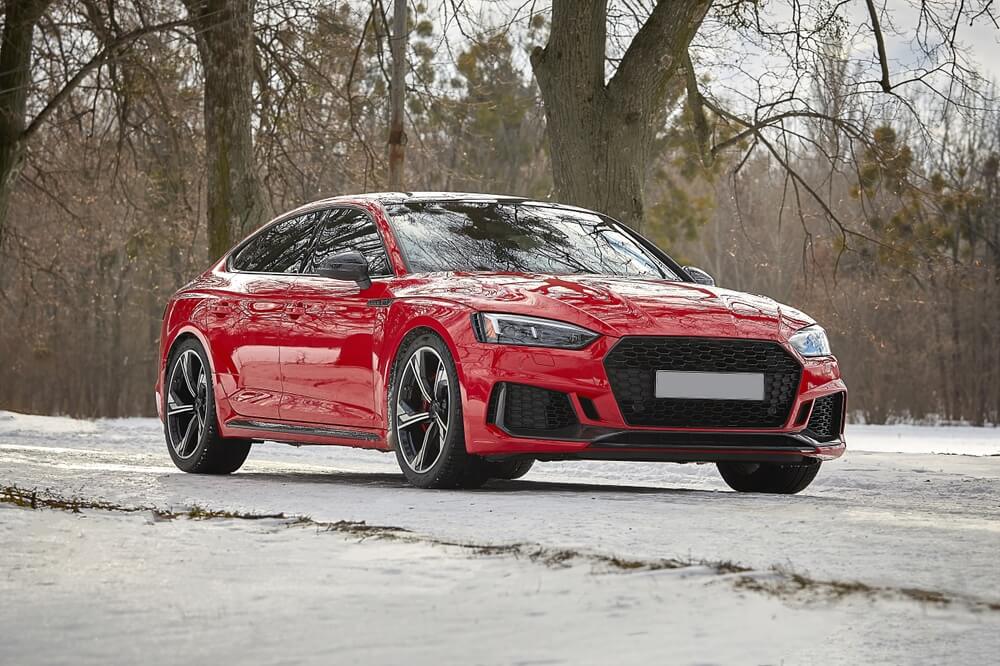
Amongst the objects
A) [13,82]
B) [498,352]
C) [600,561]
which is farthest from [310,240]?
[13,82]

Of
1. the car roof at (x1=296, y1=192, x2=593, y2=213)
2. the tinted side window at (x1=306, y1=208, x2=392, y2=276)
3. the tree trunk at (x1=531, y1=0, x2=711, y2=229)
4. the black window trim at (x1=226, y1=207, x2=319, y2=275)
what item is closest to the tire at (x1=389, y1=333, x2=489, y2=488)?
the tinted side window at (x1=306, y1=208, x2=392, y2=276)

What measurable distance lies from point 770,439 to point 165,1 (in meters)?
17.1

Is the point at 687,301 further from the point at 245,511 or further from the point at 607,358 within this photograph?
the point at 245,511

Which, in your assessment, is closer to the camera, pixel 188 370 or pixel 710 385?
pixel 710 385

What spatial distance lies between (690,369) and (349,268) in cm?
204

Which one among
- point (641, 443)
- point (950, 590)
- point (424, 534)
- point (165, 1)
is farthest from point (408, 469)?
point (165, 1)

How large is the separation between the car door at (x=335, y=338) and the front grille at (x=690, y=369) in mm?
1507

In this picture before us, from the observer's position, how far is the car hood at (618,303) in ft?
25.9

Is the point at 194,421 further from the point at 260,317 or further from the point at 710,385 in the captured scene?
the point at 710,385

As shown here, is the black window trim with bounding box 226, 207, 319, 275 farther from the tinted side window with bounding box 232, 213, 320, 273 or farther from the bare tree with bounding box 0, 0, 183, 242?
the bare tree with bounding box 0, 0, 183, 242

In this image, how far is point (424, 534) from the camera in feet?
19.9

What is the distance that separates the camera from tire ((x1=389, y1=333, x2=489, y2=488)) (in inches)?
317

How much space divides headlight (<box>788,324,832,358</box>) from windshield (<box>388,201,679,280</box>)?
1.18 metres

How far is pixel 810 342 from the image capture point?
8453mm
